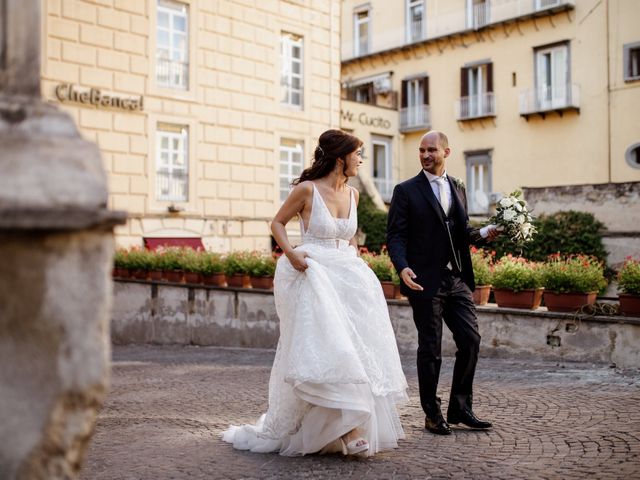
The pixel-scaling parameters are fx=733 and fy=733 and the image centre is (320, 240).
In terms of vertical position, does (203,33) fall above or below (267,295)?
above

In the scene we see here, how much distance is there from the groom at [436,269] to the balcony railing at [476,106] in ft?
88.3

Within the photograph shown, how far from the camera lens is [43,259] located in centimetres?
207

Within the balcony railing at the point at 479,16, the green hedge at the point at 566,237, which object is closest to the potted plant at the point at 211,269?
the green hedge at the point at 566,237

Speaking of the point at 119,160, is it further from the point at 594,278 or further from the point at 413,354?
the point at 594,278

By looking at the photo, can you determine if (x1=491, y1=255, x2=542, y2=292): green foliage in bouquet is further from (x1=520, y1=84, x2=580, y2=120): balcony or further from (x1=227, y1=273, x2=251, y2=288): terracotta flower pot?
(x1=520, y1=84, x2=580, y2=120): balcony

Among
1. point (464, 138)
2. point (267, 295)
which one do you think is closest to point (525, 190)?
point (267, 295)

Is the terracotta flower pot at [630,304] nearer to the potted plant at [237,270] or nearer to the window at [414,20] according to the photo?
the potted plant at [237,270]

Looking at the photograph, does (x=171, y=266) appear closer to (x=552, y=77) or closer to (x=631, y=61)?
(x=631, y=61)

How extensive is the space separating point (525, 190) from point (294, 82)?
8592 millimetres

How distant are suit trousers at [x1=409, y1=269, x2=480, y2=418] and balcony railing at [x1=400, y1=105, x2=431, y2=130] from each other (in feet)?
95.7

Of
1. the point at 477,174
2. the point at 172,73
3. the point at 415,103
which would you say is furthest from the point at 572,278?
the point at 415,103

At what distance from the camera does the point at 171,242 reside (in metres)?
19.4

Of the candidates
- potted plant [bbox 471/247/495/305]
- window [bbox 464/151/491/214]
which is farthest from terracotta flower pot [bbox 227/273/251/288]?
window [bbox 464/151/491/214]

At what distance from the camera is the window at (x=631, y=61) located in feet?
89.9
